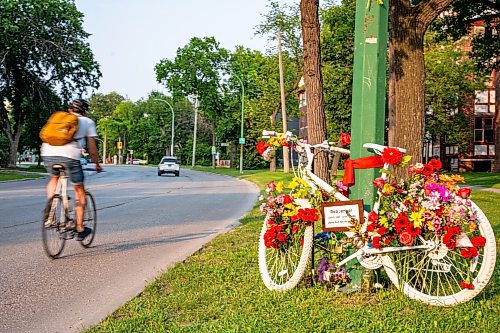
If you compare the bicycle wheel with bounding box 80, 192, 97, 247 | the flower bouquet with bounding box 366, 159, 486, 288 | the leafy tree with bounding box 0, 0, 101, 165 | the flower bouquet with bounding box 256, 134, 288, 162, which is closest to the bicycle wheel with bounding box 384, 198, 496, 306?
the flower bouquet with bounding box 366, 159, 486, 288

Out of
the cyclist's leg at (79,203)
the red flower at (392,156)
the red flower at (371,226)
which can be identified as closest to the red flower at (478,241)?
the red flower at (371,226)

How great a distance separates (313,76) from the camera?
37.0ft

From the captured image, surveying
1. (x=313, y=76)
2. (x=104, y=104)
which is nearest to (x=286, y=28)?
(x=313, y=76)

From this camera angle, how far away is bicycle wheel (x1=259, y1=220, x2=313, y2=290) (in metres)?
5.09

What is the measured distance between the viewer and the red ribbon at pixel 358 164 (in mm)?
5160

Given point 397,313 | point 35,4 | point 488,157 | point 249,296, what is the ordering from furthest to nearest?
point 488,157
point 35,4
point 249,296
point 397,313

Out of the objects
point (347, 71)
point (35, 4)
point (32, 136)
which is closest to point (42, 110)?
point (35, 4)

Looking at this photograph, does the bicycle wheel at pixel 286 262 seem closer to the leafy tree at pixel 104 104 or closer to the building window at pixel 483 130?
the building window at pixel 483 130

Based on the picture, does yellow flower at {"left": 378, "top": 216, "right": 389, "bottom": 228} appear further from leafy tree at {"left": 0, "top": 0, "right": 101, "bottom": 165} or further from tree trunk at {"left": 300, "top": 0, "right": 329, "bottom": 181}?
leafy tree at {"left": 0, "top": 0, "right": 101, "bottom": 165}

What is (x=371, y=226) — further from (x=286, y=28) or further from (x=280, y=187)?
(x=286, y=28)

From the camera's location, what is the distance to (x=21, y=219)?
11.7 meters

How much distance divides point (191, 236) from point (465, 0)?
14.0 meters

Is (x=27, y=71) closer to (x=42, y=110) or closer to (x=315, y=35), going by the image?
(x=42, y=110)

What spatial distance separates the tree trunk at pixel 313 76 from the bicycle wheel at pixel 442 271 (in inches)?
239
